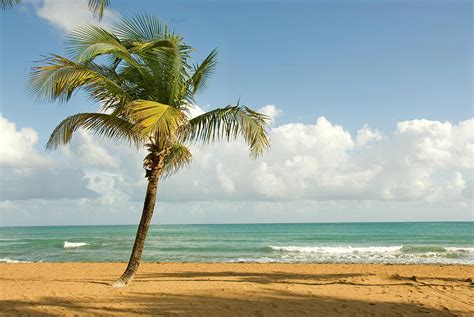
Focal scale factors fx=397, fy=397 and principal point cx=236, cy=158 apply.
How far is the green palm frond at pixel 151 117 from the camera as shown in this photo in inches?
308

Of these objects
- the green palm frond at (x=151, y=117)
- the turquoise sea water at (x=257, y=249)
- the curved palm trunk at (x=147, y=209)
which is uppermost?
the green palm frond at (x=151, y=117)

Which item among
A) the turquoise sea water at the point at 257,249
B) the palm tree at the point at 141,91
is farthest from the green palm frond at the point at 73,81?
the turquoise sea water at the point at 257,249

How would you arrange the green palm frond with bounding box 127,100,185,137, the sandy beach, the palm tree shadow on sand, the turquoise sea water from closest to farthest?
the palm tree shadow on sand, the sandy beach, the green palm frond with bounding box 127,100,185,137, the turquoise sea water

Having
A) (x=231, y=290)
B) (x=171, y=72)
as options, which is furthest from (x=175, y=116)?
(x=231, y=290)

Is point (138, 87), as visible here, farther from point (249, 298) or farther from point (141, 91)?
point (249, 298)

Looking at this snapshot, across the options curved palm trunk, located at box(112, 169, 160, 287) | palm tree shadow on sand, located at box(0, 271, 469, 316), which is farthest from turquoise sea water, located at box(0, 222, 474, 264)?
curved palm trunk, located at box(112, 169, 160, 287)

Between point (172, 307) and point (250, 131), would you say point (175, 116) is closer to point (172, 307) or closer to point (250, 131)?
point (250, 131)

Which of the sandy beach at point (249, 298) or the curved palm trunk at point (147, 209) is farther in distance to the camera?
the curved palm trunk at point (147, 209)

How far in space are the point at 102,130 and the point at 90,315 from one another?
426cm

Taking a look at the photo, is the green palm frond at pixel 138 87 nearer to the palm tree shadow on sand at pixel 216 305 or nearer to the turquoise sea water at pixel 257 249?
the palm tree shadow on sand at pixel 216 305

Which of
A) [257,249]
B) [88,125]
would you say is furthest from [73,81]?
[257,249]

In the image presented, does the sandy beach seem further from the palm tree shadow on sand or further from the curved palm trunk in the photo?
the curved palm trunk

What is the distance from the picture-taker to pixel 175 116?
8.39m

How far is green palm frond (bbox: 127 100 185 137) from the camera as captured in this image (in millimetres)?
7831
